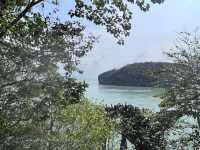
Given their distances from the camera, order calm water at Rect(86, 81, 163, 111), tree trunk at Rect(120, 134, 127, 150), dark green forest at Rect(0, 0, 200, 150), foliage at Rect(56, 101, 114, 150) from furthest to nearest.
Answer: calm water at Rect(86, 81, 163, 111) → tree trunk at Rect(120, 134, 127, 150) → foliage at Rect(56, 101, 114, 150) → dark green forest at Rect(0, 0, 200, 150)

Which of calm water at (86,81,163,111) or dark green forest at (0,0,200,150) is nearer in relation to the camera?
dark green forest at (0,0,200,150)

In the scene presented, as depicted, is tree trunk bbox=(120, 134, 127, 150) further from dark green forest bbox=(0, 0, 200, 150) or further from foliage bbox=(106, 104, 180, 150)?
dark green forest bbox=(0, 0, 200, 150)

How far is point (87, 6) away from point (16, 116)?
12467 mm

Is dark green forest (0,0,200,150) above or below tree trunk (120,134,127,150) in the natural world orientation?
above

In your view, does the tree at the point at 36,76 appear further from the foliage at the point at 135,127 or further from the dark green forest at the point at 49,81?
the foliage at the point at 135,127

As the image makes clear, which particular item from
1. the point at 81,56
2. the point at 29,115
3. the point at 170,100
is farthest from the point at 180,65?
the point at 29,115

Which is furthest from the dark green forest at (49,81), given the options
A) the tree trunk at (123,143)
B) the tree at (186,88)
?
the tree trunk at (123,143)

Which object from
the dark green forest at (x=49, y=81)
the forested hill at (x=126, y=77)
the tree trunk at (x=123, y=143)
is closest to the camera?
the dark green forest at (x=49, y=81)

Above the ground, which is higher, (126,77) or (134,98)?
(126,77)

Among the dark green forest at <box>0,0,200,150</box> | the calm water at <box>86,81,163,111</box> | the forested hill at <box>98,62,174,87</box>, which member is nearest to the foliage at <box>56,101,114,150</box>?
the dark green forest at <box>0,0,200,150</box>

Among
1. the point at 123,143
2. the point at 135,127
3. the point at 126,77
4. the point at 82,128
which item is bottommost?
the point at 123,143

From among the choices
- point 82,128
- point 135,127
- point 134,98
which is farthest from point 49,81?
point 134,98

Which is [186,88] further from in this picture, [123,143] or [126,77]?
[126,77]

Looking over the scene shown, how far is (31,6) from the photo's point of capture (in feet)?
52.7
